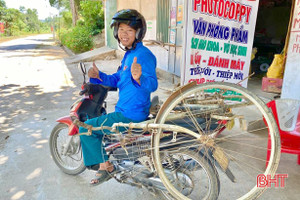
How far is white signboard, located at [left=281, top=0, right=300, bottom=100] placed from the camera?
13.0ft

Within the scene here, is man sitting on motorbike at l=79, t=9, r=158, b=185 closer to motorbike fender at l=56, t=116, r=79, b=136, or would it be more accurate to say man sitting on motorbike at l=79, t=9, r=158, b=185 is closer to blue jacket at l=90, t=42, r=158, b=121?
blue jacket at l=90, t=42, r=158, b=121

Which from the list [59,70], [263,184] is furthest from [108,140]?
[59,70]

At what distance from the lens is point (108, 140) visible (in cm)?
229

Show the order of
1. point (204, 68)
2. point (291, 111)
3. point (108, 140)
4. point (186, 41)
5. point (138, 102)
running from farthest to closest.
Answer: point (204, 68) < point (186, 41) < point (291, 111) < point (108, 140) < point (138, 102)

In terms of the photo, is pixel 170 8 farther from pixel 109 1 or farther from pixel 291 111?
pixel 109 1

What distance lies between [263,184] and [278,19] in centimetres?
957

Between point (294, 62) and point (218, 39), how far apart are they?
5.27 feet

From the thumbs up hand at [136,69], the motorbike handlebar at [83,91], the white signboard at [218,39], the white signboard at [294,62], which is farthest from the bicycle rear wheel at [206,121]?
the white signboard at [294,62]

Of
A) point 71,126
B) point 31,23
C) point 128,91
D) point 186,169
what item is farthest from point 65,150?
point 31,23

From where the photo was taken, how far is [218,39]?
134 inches

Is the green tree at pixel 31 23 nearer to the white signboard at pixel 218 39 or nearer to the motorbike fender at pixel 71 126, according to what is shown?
the white signboard at pixel 218 39

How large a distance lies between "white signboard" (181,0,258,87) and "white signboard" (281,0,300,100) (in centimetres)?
98

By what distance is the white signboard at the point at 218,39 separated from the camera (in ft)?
10.6

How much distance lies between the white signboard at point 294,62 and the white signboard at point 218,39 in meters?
0.98
